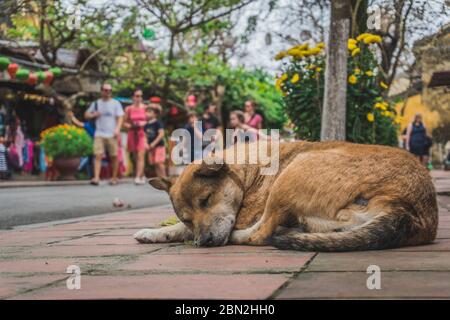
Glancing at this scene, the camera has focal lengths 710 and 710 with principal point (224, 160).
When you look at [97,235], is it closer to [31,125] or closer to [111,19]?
[111,19]

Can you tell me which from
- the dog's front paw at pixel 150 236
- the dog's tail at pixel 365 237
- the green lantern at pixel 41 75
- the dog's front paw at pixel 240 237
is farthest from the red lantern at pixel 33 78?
the dog's tail at pixel 365 237

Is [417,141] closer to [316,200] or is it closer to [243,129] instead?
[243,129]

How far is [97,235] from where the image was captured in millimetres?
6078

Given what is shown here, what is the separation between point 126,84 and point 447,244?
21.8m

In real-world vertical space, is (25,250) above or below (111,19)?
below

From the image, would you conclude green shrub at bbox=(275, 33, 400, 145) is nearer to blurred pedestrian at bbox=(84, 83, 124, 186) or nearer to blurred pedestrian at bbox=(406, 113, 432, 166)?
blurred pedestrian at bbox=(84, 83, 124, 186)

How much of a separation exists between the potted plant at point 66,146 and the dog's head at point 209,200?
14.1 metres

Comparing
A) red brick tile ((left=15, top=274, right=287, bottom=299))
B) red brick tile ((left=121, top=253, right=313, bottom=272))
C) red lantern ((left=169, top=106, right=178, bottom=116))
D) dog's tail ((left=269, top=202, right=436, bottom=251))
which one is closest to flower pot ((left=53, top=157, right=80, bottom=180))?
red lantern ((left=169, top=106, right=178, bottom=116))

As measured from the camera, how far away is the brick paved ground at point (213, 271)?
2877mm

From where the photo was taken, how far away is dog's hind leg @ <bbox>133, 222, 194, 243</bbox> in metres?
5.21

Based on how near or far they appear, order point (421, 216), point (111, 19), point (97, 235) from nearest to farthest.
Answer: point (421, 216) < point (97, 235) < point (111, 19)

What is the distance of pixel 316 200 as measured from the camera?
14.1 ft
